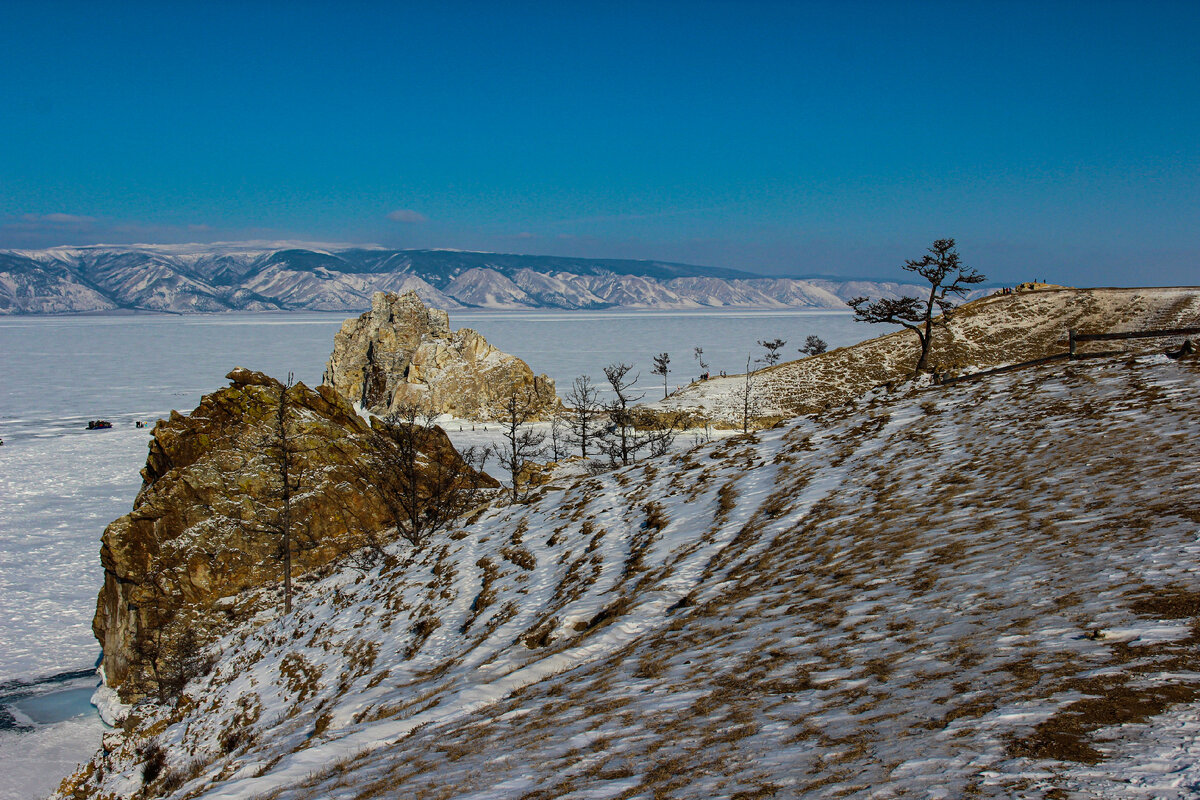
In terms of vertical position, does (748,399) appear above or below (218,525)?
above

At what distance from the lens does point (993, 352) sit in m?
63.2

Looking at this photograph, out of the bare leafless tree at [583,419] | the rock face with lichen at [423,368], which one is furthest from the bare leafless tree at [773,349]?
the rock face with lichen at [423,368]

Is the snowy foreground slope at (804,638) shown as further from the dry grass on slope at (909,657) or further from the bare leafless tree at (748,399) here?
the bare leafless tree at (748,399)

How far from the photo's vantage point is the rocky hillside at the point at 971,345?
6275 centimetres

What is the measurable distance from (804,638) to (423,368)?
294 feet

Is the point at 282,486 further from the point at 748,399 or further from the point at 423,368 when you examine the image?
the point at 423,368

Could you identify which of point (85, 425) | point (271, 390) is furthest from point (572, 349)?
point (271, 390)

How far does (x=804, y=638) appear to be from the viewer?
8.45 m

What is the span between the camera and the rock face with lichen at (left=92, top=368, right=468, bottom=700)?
2764 cm

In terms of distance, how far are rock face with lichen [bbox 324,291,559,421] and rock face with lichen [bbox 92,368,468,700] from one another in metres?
47.2

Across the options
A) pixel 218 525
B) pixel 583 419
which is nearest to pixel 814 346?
pixel 583 419

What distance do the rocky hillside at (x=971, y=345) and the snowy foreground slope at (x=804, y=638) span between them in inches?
1834

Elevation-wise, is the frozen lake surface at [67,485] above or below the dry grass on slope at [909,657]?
below

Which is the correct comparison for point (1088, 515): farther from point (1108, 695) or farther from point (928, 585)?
point (1108, 695)
